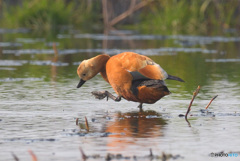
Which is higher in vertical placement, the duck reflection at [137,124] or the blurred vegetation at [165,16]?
the duck reflection at [137,124]

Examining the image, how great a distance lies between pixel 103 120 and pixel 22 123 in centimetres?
101

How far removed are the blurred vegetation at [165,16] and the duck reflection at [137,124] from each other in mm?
19093

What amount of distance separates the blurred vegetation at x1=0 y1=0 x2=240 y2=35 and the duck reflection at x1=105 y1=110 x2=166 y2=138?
19093 mm

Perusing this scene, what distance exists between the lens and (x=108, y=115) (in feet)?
30.4

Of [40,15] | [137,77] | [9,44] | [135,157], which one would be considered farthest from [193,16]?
[135,157]

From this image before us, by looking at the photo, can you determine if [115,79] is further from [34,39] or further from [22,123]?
[34,39]

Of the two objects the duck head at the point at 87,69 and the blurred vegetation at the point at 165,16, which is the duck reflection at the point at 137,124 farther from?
the blurred vegetation at the point at 165,16

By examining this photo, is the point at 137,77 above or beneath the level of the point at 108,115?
above

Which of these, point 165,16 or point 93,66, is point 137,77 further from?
point 165,16

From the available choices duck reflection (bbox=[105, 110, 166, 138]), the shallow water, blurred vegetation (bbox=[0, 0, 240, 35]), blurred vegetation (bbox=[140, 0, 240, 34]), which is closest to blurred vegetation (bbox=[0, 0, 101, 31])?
blurred vegetation (bbox=[0, 0, 240, 35])

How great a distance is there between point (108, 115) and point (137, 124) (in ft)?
2.76

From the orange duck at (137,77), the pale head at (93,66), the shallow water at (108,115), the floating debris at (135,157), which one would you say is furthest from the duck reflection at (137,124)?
the floating debris at (135,157)

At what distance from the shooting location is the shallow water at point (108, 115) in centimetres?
711

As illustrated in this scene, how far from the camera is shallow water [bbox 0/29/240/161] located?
280 inches
